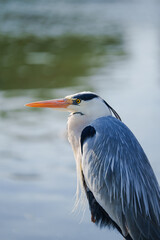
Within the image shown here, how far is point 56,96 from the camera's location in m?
7.94

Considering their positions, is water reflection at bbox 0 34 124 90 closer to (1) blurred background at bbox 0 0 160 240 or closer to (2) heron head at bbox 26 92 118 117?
(1) blurred background at bbox 0 0 160 240

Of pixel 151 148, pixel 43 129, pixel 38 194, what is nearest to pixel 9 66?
pixel 43 129

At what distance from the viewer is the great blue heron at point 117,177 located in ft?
9.96

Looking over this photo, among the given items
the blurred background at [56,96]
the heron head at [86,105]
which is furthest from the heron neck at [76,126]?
the blurred background at [56,96]

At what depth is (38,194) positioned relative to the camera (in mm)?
4617

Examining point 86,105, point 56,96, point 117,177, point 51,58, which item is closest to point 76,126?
point 86,105

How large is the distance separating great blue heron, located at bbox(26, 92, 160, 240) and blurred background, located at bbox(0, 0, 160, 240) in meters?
0.45

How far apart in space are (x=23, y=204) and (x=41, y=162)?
3.44ft

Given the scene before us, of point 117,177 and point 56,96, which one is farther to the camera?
point 56,96

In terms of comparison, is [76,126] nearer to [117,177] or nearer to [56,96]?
[117,177]

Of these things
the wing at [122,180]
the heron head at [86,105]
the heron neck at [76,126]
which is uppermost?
the heron head at [86,105]

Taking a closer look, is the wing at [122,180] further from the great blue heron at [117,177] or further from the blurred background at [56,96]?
the blurred background at [56,96]

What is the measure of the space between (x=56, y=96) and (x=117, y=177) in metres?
A: 4.91

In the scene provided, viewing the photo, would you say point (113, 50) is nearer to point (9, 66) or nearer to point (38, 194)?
point (9, 66)
